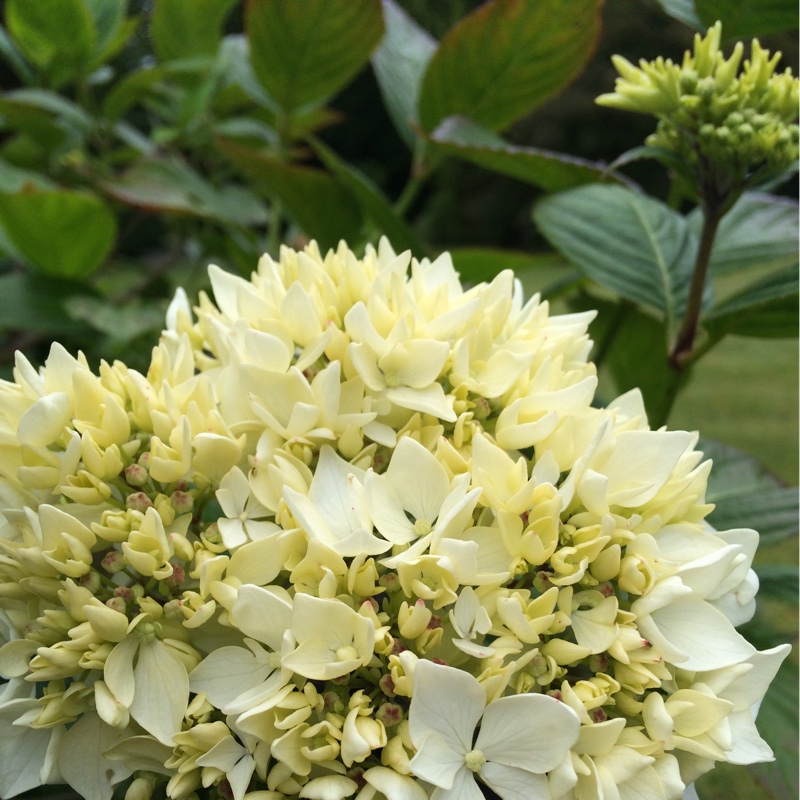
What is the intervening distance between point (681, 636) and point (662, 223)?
0.50m

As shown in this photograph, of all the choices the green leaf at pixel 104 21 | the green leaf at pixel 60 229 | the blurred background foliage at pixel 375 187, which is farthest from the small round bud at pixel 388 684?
the green leaf at pixel 104 21

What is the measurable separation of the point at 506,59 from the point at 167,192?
1.51ft

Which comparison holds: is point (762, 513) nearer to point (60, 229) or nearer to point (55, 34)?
point (60, 229)

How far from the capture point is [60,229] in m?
1.02

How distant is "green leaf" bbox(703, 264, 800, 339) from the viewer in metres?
0.68

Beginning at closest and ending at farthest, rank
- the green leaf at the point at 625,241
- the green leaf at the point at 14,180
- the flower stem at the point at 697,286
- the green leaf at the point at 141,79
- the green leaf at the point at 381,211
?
the flower stem at the point at 697,286, the green leaf at the point at 625,241, the green leaf at the point at 381,211, the green leaf at the point at 14,180, the green leaf at the point at 141,79

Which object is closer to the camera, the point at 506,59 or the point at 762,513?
the point at 762,513

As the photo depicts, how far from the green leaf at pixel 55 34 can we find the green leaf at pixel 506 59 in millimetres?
457

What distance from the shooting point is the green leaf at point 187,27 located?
117 cm

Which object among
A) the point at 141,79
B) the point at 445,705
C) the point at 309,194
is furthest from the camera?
the point at 141,79

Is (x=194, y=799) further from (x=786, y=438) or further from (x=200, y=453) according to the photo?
(x=786, y=438)

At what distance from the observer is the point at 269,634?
39cm

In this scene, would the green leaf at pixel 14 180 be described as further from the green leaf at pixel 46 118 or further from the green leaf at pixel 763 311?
the green leaf at pixel 763 311

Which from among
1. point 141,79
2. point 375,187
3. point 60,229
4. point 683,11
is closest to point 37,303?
point 60,229
